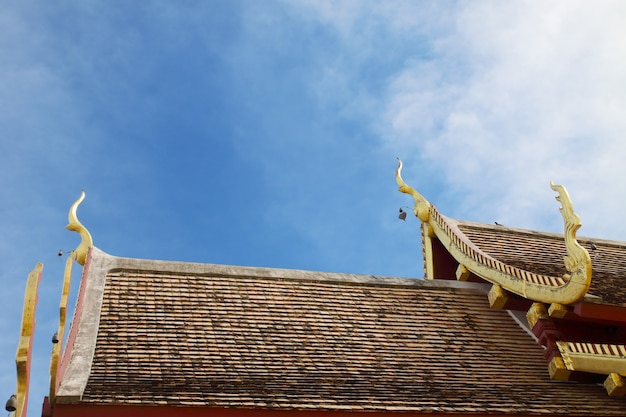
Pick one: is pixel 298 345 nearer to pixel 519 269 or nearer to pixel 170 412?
pixel 170 412

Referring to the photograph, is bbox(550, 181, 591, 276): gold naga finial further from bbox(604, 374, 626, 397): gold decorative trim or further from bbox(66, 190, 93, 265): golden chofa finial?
bbox(66, 190, 93, 265): golden chofa finial

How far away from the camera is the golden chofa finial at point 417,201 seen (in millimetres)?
13430

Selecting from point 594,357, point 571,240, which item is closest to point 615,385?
point 594,357

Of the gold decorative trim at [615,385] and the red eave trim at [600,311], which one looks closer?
the gold decorative trim at [615,385]

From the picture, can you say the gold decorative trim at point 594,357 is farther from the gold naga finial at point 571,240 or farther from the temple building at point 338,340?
the gold naga finial at point 571,240

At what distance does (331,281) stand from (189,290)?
215cm

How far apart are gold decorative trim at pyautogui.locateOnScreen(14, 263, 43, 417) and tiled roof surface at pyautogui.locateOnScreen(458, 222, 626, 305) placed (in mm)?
7076

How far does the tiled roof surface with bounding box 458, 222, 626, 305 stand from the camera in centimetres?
1178

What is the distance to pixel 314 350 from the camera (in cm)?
943

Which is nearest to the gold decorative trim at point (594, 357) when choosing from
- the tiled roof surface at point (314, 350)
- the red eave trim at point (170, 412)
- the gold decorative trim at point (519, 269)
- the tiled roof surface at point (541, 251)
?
the tiled roof surface at point (314, 350)

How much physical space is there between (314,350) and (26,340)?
3.42 meters

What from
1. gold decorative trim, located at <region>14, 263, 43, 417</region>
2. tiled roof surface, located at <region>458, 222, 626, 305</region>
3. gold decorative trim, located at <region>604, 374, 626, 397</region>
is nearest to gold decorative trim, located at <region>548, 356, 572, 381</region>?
gold decorative trim, located at <region>604, 374, 626, 397</region>

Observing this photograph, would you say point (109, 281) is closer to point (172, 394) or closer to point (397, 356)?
point (172, 394)

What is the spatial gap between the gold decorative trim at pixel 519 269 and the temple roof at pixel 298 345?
0.54 metres
